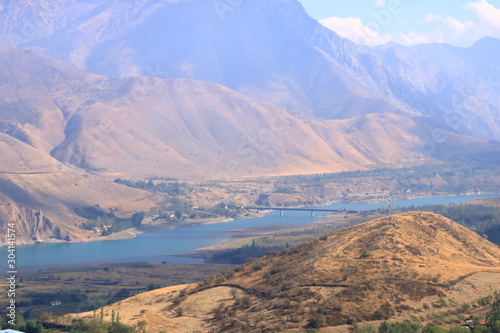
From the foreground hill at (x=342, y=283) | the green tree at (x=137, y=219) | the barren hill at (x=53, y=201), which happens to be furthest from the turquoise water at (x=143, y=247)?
the foreground hill at (x=342, y=283)

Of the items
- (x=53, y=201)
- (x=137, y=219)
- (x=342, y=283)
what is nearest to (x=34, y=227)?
(x=53, y=201)

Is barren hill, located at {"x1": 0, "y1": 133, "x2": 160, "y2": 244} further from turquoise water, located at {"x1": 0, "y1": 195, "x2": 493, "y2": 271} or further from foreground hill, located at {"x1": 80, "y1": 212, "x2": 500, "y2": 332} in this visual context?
foreground hill, located at {"x1": 80, "y1": 212, "x2": 500, "y2": 332}

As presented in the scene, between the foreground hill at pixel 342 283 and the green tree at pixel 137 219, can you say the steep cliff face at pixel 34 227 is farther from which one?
the foreground hill at pixel 342 283

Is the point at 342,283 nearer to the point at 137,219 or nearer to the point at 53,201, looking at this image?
the point at 137,219

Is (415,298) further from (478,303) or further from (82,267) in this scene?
(82,267)

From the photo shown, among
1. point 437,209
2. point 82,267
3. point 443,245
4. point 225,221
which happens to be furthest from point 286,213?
point 443,245

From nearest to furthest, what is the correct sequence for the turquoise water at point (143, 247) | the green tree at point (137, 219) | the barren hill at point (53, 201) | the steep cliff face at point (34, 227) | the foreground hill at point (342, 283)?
1. the foreground hill at point (342, 283)
2. the turquoise water at point (143, 247)
3. the steep cliff face at point (34, 227)
4. the barren hill at point (53, 201)
5. the green tree at point (137, 219)
